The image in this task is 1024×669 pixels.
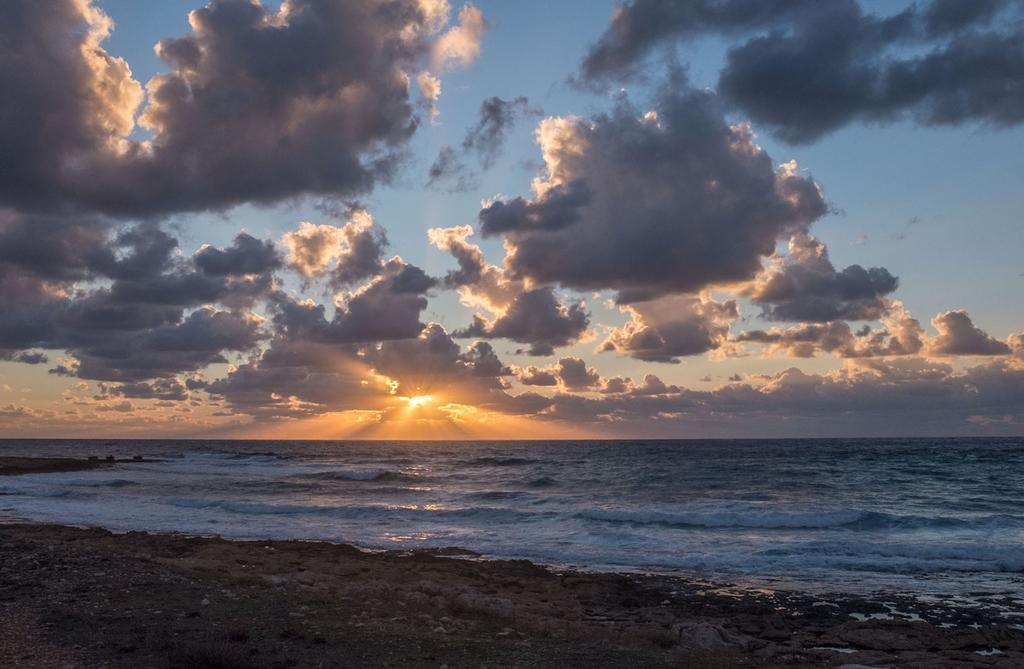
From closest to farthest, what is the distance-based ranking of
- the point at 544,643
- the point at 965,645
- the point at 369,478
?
the point at 544,643
the point at 965,645
the point at 369,478

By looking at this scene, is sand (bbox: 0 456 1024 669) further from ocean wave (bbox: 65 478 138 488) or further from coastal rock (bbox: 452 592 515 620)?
ocean wave (bbox: 65 478 138 488)

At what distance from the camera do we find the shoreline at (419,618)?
11234 millimetres

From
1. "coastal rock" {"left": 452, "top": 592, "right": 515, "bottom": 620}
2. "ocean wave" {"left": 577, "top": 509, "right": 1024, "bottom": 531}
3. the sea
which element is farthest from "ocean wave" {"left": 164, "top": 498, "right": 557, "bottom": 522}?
"coastal rock" {"left": 452, "top": 592, "right": 515, "bottom": 620}

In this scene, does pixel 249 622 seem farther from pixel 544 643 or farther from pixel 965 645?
pixel 965 645

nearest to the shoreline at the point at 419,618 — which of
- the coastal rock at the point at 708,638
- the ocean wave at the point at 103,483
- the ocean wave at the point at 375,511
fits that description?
the coastal rock at the point at 708,638

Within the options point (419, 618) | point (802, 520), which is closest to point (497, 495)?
point (802, 520)

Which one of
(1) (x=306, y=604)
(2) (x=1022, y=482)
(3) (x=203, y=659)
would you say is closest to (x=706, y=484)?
(2) (x=1022, y=482)

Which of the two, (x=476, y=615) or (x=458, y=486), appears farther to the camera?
(x=458, y=486)

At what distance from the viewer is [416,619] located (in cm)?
1431

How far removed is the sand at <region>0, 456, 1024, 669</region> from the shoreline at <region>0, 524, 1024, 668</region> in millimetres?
55

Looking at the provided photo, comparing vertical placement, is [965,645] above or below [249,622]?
below

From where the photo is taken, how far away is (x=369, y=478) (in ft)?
217

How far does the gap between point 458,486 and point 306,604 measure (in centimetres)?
A: 4292

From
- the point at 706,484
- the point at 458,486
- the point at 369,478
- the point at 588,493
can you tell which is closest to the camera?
the point at 588,493
